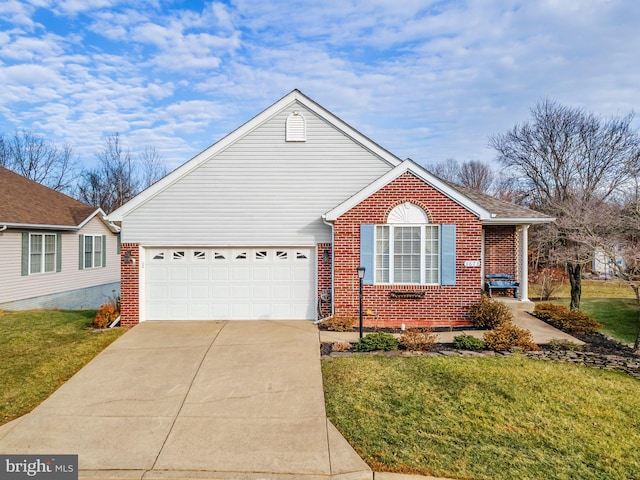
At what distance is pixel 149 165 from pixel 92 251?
931 inches

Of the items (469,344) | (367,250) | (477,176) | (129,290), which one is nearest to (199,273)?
(129,290)

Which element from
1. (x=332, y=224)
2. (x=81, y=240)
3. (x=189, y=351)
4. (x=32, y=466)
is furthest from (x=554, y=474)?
(x=81, y=240)

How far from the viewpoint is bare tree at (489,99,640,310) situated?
65.8ft

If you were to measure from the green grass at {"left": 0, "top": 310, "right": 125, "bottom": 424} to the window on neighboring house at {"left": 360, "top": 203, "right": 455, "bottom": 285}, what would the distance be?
278 inches

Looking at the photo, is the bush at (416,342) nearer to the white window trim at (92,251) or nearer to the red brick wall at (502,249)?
Result: the red brick wall at (502,249)

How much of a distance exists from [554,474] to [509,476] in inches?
20.3

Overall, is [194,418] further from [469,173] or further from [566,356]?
[469,173]

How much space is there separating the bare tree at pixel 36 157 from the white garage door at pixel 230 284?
116 feet

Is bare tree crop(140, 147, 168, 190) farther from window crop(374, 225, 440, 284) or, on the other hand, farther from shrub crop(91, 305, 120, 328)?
window crop(374, 225, 440, 284)

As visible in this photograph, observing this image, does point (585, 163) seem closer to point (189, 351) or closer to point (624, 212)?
point (624, 212)

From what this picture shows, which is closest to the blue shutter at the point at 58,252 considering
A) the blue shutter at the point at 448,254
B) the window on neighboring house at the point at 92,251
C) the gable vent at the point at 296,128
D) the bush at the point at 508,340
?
the window on neighboring house at the point at 92,251

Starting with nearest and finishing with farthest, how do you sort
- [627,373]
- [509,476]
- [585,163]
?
1. [509,476]
2. [627,373]
3. [585,163]

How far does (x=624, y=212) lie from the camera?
14.9 metres

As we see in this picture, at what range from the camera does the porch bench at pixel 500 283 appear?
12.4m
